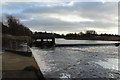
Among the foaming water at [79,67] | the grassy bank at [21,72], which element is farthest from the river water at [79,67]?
the grassy bank at [21,72]

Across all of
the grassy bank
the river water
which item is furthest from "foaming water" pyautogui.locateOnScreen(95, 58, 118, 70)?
the grassy bank

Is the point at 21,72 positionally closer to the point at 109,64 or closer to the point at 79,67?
the point at 79,67

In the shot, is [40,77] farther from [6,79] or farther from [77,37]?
[77,37]

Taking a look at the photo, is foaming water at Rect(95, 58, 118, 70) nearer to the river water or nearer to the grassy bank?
the river water

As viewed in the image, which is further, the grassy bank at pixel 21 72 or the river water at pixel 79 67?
the river water at pixel 79 67

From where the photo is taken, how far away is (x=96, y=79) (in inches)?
601

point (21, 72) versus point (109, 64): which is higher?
point (21, 72)

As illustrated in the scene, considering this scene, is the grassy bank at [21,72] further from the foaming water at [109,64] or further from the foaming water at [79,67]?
the foaming water at [109,64]

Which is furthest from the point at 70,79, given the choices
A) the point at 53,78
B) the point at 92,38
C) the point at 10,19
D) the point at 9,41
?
the point at 92,38

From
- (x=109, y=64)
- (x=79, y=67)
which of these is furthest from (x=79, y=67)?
(x=109, y=64)

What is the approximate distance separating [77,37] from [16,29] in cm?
10567

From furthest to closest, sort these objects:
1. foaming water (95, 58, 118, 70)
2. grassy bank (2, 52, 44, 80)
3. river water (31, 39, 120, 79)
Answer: foaming water (95, 58, 118, 70) < river water (31, 39, 120, 79) < grassy bank (2, 52, 44, 80)

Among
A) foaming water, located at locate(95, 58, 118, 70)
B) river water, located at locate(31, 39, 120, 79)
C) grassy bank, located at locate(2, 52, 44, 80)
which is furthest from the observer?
foaming water, located at locate(95, 58, 118, 70)

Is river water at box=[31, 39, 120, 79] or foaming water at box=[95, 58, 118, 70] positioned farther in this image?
foaming water at box=[95, 58, 118, 70]
